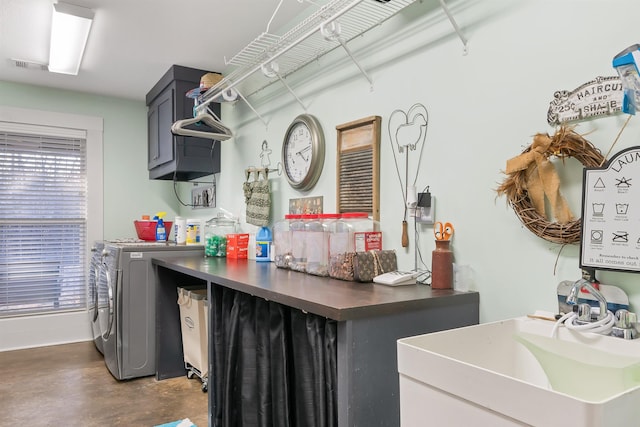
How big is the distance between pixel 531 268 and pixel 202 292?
7.28ft

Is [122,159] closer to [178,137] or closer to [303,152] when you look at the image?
[178,137]

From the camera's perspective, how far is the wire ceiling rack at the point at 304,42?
184 centimetres

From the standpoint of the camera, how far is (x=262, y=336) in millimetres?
1857

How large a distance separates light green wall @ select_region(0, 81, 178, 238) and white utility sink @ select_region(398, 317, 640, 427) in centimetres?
413

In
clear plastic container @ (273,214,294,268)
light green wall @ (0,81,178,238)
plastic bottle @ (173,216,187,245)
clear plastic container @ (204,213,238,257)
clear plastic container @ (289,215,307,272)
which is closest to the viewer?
clear plastic container @ (289,215,307,272)

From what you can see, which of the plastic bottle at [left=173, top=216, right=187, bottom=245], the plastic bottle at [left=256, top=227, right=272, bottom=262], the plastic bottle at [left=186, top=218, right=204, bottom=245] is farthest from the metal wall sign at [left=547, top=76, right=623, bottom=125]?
the plastic bottle at [left=173, top=216, right=187, bottom=245]

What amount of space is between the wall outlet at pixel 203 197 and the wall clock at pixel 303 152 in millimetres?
1394

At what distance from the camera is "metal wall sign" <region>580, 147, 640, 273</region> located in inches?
46.5

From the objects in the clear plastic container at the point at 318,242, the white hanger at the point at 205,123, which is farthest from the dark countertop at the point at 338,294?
the white hanger at the point at 205,123

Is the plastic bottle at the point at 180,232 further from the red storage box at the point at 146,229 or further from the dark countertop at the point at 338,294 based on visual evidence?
the dark countertop at the point at 338,294

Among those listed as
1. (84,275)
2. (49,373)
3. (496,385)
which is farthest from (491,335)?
(84,275)

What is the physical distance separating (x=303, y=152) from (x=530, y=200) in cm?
147

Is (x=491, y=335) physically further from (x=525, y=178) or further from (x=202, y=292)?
(x=202, y=292)

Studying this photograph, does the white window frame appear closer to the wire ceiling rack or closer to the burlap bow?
the wire ceiling rack
